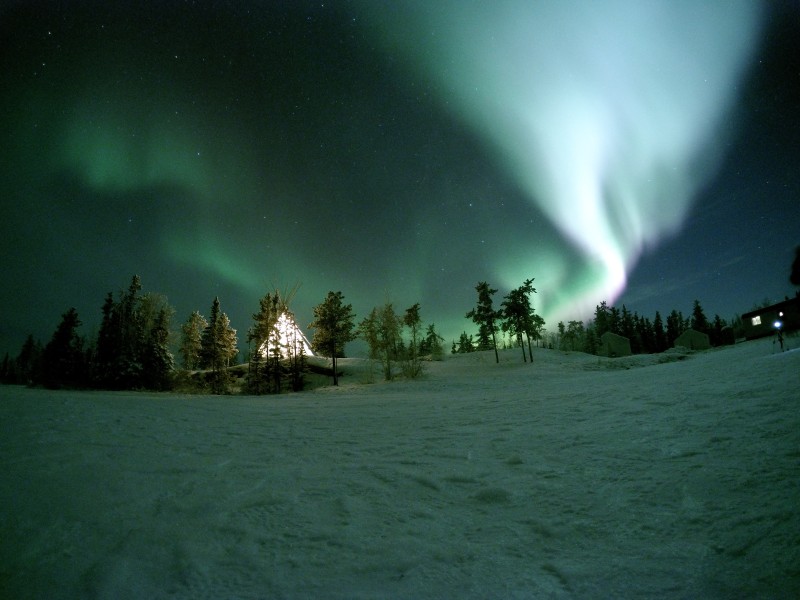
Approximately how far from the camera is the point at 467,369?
3750cm

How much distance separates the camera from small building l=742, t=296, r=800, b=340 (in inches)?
1535

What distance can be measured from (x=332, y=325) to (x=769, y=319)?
54820 millimetres

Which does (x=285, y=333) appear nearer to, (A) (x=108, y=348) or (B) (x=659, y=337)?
(A) (x=108, y=348)

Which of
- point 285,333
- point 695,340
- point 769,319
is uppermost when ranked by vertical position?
point 285,333

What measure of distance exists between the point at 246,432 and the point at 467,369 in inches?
1285

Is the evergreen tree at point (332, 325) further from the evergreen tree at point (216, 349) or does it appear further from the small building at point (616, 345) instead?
the small building at point (616, 345)

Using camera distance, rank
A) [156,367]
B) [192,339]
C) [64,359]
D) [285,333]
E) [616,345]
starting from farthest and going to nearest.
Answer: [616,345]
[192,339]
[285,333]
[64,359]
[156,367]

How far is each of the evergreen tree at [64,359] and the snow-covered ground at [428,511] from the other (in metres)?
37.7

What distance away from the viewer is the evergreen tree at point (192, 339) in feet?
180

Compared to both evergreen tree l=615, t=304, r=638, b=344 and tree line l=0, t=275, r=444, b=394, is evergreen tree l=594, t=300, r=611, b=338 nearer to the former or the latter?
evergreen tree l=615, t=304, r=638, b=344

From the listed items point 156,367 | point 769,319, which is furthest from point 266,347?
point 769,319

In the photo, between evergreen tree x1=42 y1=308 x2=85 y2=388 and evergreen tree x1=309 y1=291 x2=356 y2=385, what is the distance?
22.4 meters

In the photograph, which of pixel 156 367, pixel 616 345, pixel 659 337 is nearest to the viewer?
pixel 156 367

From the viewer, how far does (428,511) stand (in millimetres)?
3229
